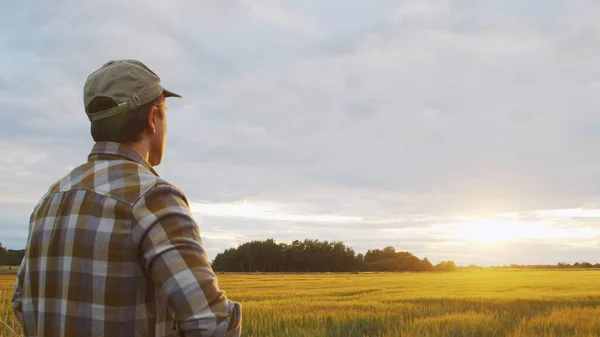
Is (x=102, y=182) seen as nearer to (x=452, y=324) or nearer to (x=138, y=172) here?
(x=138, y=172)

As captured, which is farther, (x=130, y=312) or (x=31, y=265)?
(x=31, y=265)

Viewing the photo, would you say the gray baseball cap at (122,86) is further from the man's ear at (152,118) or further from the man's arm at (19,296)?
the man's arm at (19,296)

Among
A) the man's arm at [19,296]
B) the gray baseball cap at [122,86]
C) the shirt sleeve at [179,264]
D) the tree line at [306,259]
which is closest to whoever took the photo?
the shirt sleeve at [179,264]

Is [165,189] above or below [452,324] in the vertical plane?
above

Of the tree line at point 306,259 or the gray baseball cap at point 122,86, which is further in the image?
the tree line at point 306,259

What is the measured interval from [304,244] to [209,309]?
333 ft

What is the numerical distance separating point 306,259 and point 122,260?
9715 cm

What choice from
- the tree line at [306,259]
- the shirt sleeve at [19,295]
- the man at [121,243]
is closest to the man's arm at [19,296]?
the shirt sleeve at [19,295]

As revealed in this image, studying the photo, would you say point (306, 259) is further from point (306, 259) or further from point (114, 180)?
point (114, 180)

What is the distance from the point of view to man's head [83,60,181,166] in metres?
1.92

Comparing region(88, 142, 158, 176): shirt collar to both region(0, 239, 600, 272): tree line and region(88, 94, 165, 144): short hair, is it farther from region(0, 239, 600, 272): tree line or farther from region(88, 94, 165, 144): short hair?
region(0, 239, 600, 272): tree line

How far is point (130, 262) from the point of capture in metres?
1.75

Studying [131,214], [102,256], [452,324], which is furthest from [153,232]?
[452,324]

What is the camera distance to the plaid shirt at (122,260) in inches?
65.6
